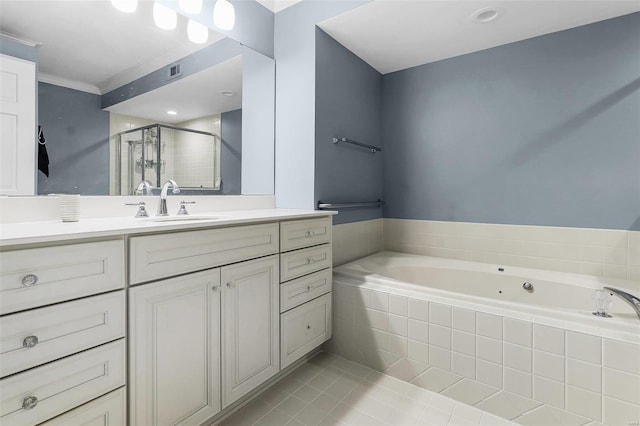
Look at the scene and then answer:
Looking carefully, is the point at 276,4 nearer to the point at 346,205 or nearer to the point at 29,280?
the point at 346,205

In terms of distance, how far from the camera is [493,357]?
4.78ft

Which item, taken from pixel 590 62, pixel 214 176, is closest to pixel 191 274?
pixel 214 176

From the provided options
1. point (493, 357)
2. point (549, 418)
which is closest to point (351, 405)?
point (493, 357)

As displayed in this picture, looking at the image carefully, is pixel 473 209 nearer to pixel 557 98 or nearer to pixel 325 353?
pixel 557 98

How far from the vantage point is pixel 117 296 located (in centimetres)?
96

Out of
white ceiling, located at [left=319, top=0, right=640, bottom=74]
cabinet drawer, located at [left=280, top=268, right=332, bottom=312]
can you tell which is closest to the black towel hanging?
cabinet drawer, located at [left=280, top=268, right=332, bottom=312]

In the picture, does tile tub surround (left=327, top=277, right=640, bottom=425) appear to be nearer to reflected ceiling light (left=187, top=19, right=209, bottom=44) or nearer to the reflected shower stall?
the reflected shower stall

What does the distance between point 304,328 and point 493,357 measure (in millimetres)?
938

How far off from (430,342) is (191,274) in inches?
48.8

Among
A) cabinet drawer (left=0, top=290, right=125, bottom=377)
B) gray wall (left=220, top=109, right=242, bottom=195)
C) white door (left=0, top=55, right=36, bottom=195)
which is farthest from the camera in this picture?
gray wall (left=220, top=109, right=242, bottom=195)

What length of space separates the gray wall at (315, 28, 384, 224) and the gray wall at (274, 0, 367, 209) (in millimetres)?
53

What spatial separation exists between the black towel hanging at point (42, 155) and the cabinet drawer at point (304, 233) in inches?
39.2

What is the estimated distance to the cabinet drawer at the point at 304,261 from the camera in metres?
1.60

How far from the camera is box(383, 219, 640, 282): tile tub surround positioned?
1971 millimetres
